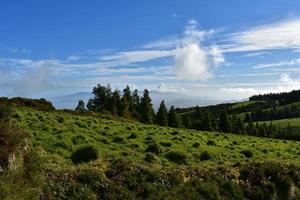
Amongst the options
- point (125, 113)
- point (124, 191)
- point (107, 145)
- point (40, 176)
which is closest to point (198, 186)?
point (124, 191)

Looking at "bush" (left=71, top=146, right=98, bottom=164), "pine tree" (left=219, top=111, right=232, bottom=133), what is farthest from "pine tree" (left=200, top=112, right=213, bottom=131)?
"bush" (left=71, top=146, right=98, bottom=164)

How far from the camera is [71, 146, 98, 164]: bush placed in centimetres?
2368

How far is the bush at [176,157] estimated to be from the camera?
26734 mm

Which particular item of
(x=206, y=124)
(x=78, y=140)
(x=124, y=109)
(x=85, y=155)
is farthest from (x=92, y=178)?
(x=206, y=124)

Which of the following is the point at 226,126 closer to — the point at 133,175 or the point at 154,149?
the point at 154,149

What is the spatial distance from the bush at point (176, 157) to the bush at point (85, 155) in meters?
5.13

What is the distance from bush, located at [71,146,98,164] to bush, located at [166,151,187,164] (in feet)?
16.8

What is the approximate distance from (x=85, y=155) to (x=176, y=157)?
5.82 m

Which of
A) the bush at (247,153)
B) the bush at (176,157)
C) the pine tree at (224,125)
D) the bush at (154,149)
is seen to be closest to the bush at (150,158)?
the bush at (176,157)

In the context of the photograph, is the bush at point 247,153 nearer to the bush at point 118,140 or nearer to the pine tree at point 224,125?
the bush at point 118,140

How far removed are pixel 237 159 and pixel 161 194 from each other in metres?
12.2

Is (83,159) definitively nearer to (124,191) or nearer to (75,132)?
(124,191)

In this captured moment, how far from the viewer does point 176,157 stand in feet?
88.7

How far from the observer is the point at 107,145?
2994cm
